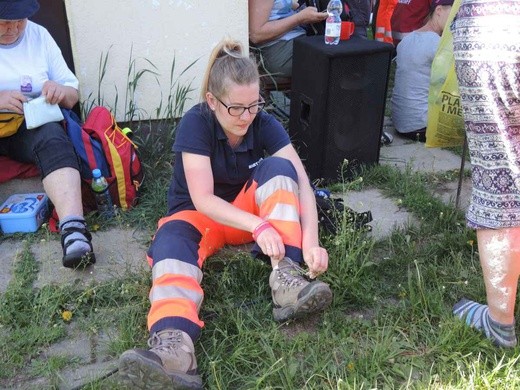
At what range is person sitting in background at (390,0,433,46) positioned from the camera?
5398 mm

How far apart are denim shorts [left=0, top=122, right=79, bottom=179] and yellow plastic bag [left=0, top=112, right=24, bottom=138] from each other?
0.05m

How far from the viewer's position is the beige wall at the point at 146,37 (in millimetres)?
3766

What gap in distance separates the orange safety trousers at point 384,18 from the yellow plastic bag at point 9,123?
3.80m

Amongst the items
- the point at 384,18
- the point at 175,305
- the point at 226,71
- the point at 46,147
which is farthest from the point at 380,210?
the point at 384,18

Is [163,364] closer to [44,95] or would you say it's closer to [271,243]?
[271,243]

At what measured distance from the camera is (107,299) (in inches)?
98.7

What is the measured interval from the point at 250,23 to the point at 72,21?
119 cm

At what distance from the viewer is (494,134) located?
6.42 ft

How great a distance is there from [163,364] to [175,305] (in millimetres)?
250

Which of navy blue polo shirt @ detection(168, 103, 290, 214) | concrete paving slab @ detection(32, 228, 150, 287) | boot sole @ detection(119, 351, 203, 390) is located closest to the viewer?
boot sole @ detection(119, 351, 203, 390)

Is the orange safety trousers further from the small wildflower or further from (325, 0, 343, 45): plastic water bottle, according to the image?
the small wildflower

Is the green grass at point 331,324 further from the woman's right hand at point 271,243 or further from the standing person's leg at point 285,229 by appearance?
the woman's right hand at point 271,243

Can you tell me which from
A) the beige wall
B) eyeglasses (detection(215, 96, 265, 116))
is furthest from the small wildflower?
the beige wall

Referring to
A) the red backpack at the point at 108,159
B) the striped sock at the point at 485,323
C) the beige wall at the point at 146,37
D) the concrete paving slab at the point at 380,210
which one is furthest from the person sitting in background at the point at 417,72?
the striped sock at the point at 485,323
